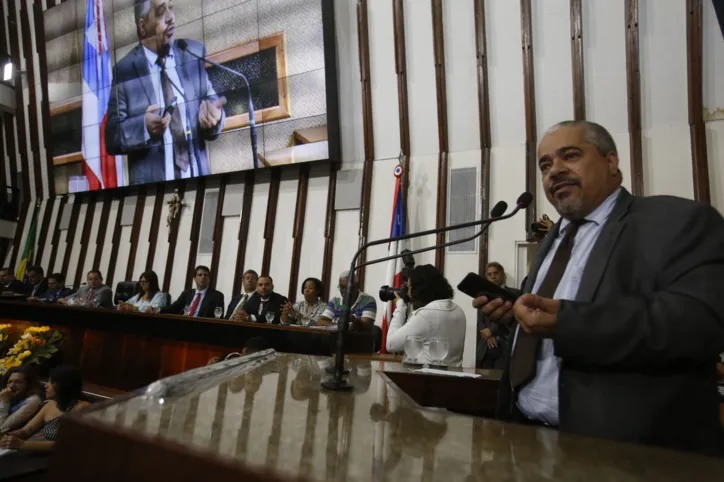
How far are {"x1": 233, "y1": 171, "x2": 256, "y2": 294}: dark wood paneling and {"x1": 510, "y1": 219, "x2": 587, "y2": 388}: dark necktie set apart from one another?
5.64 metres

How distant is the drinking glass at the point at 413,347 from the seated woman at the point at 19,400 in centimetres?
239

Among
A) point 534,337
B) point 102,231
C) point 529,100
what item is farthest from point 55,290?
point 534,337

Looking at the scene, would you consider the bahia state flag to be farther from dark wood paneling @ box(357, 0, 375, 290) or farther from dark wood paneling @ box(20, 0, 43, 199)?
dark wood paneling @ box(357, 0, 375, 290)

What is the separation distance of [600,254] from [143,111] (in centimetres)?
720

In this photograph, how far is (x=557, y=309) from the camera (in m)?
1.01

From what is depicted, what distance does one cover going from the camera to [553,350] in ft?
3.64

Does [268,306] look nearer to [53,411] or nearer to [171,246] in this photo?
[53,411]

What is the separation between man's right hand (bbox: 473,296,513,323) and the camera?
48.9 inches

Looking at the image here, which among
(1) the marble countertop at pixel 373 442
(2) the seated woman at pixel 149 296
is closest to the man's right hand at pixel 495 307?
(1) the marble countertop at pixel 373 442

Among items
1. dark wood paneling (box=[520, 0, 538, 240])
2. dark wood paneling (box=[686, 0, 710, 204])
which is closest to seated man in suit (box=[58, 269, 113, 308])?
dark wood paneling (box=[520, 0, 538, 240])

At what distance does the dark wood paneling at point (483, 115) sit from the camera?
5.16 metres

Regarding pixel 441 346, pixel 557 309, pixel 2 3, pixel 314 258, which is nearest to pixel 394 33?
pixel 314 258

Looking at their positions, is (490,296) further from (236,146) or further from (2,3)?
(2,3)

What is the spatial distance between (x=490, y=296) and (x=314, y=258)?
16.3 ft
